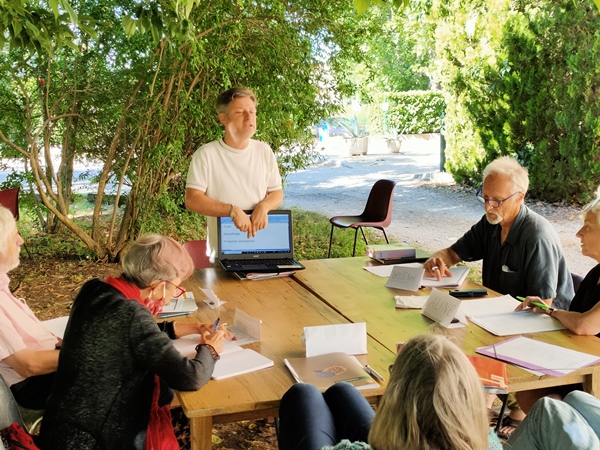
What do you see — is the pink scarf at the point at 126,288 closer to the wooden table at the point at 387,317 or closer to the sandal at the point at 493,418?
the wooden table at the point at 387,317

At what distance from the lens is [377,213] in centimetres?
671

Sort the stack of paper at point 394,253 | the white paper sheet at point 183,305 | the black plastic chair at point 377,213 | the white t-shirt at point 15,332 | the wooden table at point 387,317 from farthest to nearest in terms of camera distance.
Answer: the black plastic chair at point 377,213 < the stack of paper at point 394,253 < the white paper sheet at point 183,305 < the white t-shirt at point 15,332 < the wooden table at point 387,317

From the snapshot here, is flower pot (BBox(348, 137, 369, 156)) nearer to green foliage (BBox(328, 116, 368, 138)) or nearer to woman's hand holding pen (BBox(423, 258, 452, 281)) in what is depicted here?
green foliage (BBox(328, 116, 368, 138))

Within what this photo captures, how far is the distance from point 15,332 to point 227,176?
157 cm

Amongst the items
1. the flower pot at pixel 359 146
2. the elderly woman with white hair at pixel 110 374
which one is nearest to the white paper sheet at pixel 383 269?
the elderly woman with white hair at pixel 110 374

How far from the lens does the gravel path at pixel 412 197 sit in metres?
8.57

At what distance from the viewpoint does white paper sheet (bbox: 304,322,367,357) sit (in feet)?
8.00

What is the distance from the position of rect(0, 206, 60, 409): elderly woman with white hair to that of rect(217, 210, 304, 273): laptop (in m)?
1.19

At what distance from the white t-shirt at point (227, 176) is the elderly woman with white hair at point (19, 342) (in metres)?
1.26

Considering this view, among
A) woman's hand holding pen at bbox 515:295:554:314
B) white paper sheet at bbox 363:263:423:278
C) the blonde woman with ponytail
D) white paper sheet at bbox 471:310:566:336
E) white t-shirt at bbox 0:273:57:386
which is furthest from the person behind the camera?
white paper sheet at bbox 363:263:423:278

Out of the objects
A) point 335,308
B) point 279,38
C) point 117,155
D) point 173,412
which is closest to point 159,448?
point 335,308

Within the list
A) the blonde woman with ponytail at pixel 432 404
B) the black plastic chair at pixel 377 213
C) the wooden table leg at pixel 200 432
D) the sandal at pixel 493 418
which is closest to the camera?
the blonde woman with ponytail at pixel 432 404

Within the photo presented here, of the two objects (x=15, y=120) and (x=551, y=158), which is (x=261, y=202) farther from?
(x=551, y=158)

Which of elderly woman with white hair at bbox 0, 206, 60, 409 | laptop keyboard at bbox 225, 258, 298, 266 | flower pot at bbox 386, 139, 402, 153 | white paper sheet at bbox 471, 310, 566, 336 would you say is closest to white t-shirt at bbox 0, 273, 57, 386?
elderly woman with white hair at bbox 0, 206, 60, 409
